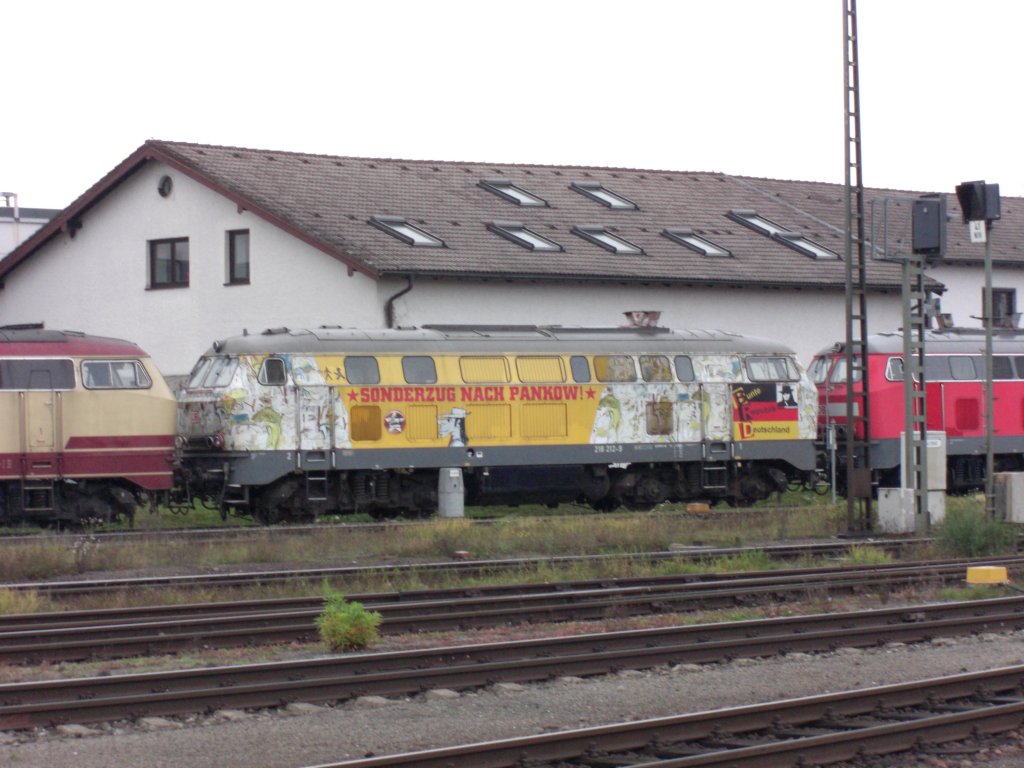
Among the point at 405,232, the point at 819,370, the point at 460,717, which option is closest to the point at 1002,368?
the point at 819,370

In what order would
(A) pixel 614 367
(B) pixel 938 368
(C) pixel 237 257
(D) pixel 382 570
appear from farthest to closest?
(C) pixel 237 257
(B) pixel 938 368
(A) pixel 614 367
(D) pixel 382 570

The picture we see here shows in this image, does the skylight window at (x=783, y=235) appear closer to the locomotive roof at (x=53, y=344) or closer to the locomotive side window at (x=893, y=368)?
the locomotive side window at (x=893, y=368)

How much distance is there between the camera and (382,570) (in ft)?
58.0

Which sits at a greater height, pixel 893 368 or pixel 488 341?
pixel 488 341

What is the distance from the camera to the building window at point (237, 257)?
33.3 metres

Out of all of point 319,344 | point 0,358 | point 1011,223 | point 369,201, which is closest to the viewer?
point 0,358

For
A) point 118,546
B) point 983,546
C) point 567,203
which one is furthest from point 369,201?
point 983,546

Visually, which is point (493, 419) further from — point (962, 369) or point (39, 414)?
point (962, 369)

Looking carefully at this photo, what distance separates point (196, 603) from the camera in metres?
15.4

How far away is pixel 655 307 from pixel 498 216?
4.15 metres

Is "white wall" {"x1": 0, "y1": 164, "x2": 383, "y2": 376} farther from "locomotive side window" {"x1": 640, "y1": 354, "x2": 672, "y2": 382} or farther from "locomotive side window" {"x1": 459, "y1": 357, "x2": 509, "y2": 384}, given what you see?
"locomotive side window" {"x1": 640, "y1": 354, "x2": 672, "y2": 382}

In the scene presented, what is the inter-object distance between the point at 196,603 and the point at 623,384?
42.6 ft

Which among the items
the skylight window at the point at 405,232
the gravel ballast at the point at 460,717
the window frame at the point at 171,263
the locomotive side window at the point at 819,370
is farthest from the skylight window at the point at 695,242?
the gravel ballast at the point at 460,717

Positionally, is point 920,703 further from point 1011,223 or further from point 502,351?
point 1011,223
